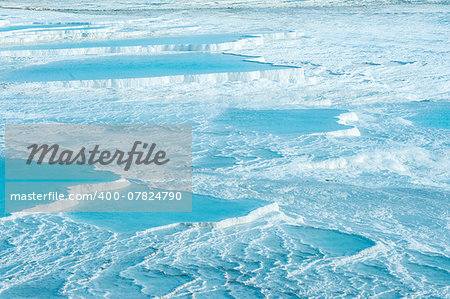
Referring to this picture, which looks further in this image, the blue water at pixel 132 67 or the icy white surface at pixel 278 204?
the blue water at pixel 132 67

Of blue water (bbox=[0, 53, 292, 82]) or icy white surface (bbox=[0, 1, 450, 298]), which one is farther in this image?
blue water (bbox=[0, 53, 292, 82])

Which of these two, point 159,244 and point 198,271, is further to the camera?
point 159,244

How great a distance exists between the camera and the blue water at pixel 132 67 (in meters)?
6.49

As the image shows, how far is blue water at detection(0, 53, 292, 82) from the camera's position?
6488 mm

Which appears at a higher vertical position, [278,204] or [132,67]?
[132,67]

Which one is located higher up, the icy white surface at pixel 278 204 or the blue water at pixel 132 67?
the blue water at pixel 132 67

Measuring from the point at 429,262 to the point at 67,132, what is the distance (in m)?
2.52

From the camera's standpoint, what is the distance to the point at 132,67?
7109mm

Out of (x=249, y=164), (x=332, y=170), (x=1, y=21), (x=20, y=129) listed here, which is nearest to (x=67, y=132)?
(x=20, y=129)

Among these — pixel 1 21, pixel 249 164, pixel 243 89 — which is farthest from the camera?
pixel 1 21

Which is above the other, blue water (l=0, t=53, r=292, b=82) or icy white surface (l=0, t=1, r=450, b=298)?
blue water (l=0, t=53, r=292, b=82)

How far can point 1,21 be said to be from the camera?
12.0 m

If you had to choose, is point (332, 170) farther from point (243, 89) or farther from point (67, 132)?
point (243, 89)

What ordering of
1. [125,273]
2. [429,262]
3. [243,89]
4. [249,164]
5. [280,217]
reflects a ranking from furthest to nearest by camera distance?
[243,89] → [249,164] → [280,217] → [429,262] → [125,273]
